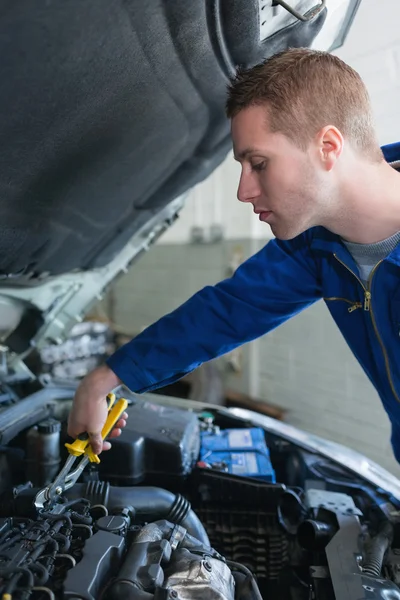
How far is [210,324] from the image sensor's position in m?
1.15

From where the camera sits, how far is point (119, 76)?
0.90 m

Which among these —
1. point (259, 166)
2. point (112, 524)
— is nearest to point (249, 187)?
point (259, 166)

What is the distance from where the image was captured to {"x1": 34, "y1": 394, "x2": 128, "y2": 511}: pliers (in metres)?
0.96

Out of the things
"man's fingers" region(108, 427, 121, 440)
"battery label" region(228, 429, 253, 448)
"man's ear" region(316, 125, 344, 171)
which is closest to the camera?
"man's ear" region(316, 125, 344, 171)

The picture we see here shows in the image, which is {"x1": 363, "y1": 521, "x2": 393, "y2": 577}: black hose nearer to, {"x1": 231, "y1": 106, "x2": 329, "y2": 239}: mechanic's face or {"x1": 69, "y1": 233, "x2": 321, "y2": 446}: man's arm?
{"x1": 69, "y1": 233, "x2": 321, "y2": 446}: man's arm

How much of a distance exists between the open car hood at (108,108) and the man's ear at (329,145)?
21cm

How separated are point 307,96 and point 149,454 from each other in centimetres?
94

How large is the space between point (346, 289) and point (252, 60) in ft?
1.80

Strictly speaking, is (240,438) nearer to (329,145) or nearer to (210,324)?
(210,324)

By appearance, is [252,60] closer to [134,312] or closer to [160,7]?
[160,7]

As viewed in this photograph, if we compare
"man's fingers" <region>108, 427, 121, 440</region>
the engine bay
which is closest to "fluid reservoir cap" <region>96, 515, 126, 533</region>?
the engine bay

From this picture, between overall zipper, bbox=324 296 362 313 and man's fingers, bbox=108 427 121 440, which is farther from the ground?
overall zipper, bbox=324 296 362 313

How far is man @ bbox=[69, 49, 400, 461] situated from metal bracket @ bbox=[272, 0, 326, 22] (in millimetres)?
65

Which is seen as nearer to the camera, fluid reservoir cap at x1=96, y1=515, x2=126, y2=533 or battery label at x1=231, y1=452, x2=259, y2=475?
fluid reservoir cap at x1=96, y1=515, x2=126, y2=533
